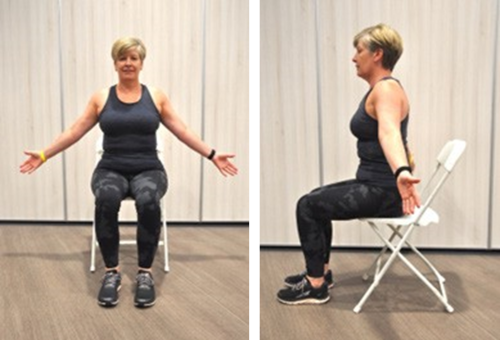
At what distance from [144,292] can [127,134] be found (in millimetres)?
803

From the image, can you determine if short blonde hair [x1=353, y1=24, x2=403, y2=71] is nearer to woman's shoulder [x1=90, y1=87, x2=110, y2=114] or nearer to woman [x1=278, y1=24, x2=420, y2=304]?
woman [x1=278, y1=24, x2=420, y2=304]

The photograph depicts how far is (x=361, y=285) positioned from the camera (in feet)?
10.1

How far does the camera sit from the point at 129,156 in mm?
3035

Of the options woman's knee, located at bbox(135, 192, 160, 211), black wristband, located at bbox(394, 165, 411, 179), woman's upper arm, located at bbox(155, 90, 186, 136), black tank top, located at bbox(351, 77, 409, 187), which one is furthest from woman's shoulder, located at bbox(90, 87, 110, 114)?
black wristband, located at bbox(394, 165, 411, 179)

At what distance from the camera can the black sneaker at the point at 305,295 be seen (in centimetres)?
278

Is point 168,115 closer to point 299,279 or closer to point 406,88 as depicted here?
point 299,279

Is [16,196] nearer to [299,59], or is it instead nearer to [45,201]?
[45,201]

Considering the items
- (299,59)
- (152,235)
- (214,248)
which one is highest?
(299,59)

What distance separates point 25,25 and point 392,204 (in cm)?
294

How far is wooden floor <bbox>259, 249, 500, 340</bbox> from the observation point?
96.3 inches

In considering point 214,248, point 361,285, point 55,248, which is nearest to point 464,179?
point 361,285

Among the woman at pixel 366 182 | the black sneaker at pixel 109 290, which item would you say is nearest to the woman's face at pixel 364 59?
the woman at pixel 366 182

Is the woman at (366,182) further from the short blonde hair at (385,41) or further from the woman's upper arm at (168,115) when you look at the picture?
the woman's upper arm at (168,115)

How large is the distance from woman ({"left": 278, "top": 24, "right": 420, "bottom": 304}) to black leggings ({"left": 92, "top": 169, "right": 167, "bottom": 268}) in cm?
68
